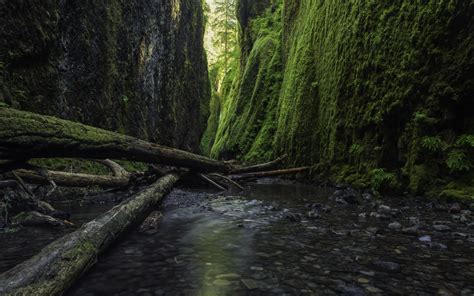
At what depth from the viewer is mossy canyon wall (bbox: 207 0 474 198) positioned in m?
6.11

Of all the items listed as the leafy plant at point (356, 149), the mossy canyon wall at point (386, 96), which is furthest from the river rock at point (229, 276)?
the leafy plant at point (356, 149)

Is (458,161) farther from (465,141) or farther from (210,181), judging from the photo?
(210,181)

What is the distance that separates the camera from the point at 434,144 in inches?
248

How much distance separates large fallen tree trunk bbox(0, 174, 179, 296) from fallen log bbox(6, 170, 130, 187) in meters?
2.67

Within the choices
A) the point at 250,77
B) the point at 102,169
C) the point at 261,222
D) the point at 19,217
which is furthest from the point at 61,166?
the point at 250,77

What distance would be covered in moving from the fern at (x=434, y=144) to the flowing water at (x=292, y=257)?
4.36 feet

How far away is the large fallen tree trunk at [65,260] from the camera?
202 centimetres

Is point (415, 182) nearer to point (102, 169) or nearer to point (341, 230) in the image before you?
point (341, 230)

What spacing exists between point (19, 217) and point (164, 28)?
570 inches

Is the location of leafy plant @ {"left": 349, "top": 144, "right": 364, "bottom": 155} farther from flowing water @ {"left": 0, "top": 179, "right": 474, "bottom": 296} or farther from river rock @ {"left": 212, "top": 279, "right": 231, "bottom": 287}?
river rock @ {"left": 212, "top": 279, "right": 231, "bottom": 287}

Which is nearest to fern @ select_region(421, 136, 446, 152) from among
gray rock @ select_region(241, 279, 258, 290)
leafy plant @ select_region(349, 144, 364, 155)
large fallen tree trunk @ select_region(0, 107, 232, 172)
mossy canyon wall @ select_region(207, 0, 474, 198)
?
mossy canyon wall @ select_region(207, 0, 474, 198)

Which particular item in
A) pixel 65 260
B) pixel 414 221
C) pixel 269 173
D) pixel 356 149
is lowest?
pixel 414 221

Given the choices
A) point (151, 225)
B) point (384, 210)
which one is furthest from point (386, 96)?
point (151, 225)

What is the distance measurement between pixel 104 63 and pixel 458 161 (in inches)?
426
